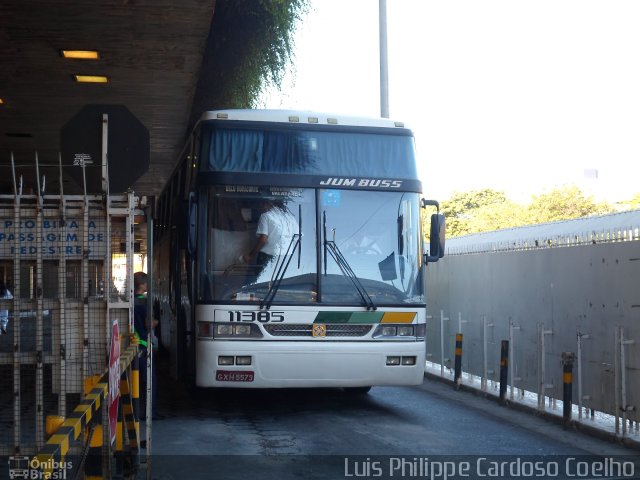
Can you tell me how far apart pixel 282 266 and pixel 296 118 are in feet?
6.56

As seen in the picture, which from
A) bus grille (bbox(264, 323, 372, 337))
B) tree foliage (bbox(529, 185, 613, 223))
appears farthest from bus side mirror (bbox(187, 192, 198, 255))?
tree foliage (bbox(529, 185, 613, 223))

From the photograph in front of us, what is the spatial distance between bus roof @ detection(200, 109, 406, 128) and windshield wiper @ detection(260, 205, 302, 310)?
130cm

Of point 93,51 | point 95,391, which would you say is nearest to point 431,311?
point 93,51

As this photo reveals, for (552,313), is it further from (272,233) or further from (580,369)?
(272,233)

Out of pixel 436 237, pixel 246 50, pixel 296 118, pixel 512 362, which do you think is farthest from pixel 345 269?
pixel 246 50

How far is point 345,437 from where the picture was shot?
10.3 meters

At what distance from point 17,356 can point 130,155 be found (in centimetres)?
438

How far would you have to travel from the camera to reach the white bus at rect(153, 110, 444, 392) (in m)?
11.2

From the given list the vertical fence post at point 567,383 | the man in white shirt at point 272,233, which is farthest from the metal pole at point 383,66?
the vertical fence post at point 567,383

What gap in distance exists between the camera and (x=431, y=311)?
18391mm

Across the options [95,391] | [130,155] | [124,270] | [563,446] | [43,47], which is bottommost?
[563,446]

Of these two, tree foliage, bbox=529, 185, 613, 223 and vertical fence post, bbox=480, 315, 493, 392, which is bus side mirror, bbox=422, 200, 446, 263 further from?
tree foliage, bbox=529, 185, 613, 223

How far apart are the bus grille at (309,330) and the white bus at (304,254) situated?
12 millimetres

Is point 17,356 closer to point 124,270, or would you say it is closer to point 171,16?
point 124,270
